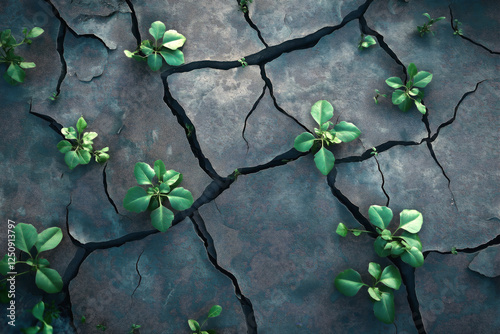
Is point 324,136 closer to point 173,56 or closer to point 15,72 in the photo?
point 173,56

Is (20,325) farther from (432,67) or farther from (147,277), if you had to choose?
(432,67)

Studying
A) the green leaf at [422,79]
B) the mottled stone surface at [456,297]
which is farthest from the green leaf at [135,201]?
the green leaf at [422,79]

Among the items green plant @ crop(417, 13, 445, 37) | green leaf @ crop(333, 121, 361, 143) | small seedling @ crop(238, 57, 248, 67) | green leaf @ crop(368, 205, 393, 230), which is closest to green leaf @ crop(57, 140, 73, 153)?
small seedling @ crop(238, 57, 248, 67)

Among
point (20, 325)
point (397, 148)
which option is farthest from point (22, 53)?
point (397, 148)

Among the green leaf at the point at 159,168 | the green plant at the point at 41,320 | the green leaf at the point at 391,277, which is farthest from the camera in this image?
the green leaf at the point at 159,168

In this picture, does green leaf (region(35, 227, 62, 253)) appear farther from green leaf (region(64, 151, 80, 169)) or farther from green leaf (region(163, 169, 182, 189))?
green leaf (region(163, 169, 182, 189))

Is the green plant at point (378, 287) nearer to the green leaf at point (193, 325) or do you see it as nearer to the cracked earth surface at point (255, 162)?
the cracked earth surface at point (255, 162)
